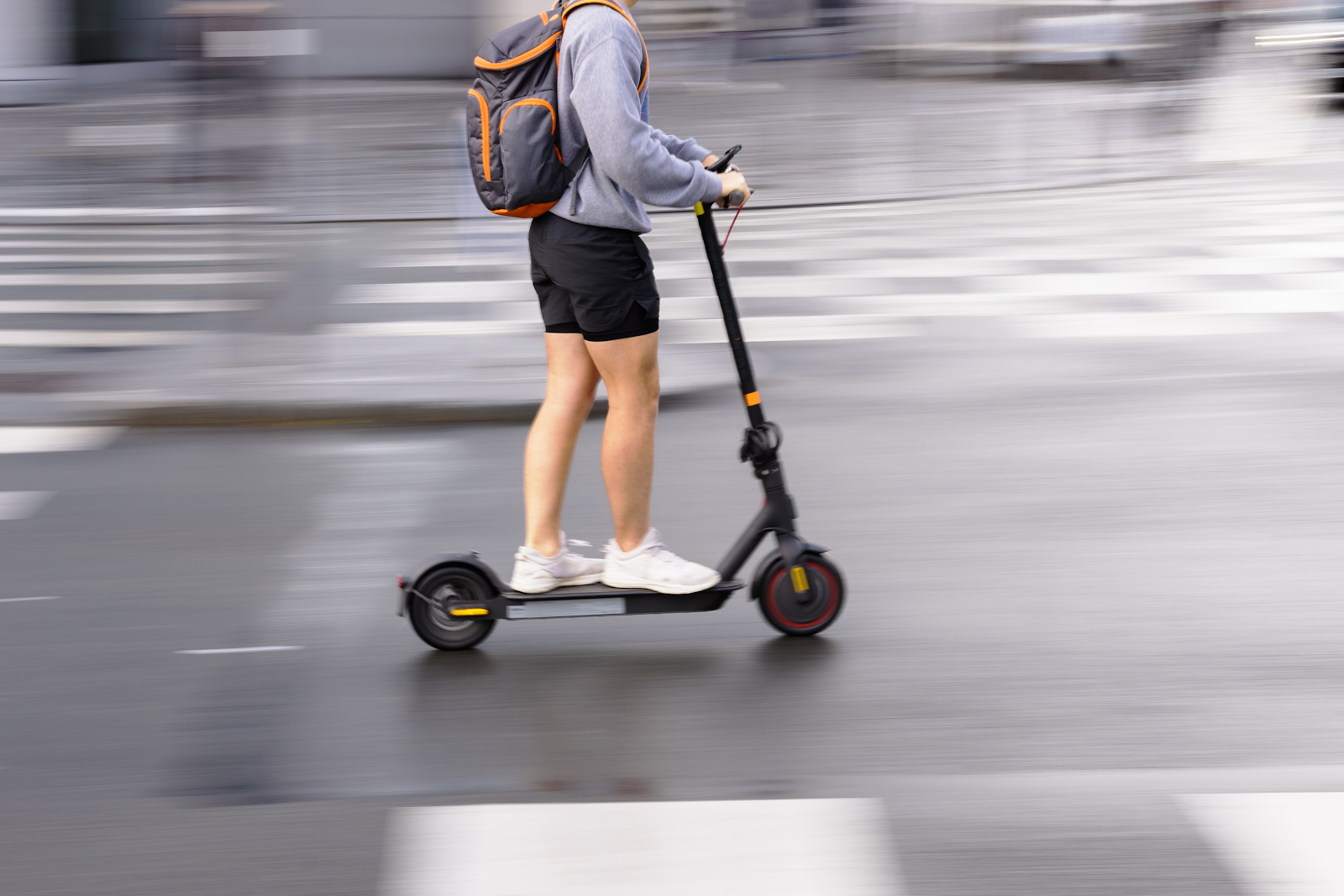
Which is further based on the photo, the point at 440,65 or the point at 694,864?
the point at 440,65

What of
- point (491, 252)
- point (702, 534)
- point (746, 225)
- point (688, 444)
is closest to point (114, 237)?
point (491, 252)

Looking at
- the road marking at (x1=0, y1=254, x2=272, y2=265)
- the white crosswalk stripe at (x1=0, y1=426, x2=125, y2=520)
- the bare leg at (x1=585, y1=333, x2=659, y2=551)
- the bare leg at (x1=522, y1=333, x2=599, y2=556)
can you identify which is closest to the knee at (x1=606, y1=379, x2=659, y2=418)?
the bare leg at (x1=585, y1=333, x2=659, y2=551)

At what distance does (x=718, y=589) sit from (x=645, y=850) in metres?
1.24

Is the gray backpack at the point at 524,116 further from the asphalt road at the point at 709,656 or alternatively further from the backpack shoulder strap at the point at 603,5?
the asphalt road at the point at 709,656

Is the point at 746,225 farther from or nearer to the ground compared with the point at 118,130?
nearer to the ground

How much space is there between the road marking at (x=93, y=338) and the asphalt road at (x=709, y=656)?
2358 millimetres

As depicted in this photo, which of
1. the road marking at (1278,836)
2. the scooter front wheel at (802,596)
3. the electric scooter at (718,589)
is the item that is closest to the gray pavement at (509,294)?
the electric scooter at (718,589)

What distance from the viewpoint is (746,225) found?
1312cm

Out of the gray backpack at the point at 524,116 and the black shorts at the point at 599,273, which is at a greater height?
the gray backpack at the point at 524,116

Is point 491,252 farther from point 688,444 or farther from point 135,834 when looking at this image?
point 135,834

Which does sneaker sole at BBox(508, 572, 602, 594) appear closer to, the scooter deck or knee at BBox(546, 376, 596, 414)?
the scooter deck

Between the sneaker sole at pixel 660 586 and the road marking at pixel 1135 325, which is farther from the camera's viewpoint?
the road marking at pixel 1135 325

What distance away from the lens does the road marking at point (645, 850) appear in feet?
10.5

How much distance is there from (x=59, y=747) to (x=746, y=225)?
32.0 ft
